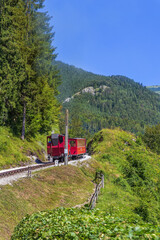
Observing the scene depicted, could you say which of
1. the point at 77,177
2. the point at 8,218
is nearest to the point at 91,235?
the point at 8,218

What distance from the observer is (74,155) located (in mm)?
34875

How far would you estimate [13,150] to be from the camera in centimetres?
2808

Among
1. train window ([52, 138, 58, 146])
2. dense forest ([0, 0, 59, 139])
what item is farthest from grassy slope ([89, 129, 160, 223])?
dense forest ([0, 0, 59, 139])

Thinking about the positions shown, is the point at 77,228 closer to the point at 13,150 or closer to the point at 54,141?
the point at 13,150

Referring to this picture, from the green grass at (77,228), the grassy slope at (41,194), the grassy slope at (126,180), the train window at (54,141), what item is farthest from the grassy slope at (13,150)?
the green grass at (77,228)

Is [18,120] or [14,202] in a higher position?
[18,120]

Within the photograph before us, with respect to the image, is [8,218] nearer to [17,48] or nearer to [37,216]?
[37,216]

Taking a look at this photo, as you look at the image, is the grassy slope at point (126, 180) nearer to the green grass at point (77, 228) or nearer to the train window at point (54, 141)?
the green grass at point (77, 228)

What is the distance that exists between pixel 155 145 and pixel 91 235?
276 ft

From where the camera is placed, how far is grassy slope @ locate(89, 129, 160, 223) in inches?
751

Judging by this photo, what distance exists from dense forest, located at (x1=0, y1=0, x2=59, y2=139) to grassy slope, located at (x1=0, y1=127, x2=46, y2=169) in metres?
1.56

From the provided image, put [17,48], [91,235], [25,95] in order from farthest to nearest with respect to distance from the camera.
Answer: [25,95] → [17,48] → [91,235]

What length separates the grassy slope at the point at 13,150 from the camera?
1020 inches

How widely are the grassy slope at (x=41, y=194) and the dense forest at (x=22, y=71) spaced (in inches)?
479
